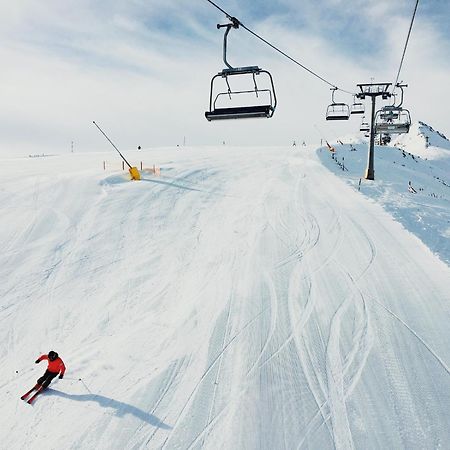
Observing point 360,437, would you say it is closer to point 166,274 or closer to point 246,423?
point 246,423

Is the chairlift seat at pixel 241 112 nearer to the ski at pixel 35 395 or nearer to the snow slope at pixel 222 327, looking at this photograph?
the snow slope at pixel 222 327

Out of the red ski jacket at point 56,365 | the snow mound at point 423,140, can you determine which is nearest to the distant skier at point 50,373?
the red ski jacket at point 56,365

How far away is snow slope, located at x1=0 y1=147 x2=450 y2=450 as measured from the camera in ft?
21.6

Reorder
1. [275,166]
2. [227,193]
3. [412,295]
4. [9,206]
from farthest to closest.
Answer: [275,166]
[227,193]
[9,206]
[412,295]

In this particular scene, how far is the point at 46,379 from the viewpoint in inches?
304

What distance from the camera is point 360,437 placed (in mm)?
6234

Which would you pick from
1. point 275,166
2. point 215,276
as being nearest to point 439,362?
point 215,276

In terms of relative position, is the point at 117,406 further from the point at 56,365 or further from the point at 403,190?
the point at 403,190

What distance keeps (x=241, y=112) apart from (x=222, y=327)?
487 centimetres

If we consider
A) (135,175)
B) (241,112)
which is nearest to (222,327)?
(241,112)

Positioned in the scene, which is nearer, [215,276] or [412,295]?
[412,295]

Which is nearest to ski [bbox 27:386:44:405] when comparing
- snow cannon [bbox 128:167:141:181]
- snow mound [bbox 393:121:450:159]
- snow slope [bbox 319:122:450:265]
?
snow slope [bbox 319:122:450:265]

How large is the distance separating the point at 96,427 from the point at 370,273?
8.09 m

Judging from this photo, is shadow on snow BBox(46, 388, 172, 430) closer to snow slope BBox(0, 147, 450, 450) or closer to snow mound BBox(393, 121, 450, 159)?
snow slope BBox(0, 147, 450, 450)
